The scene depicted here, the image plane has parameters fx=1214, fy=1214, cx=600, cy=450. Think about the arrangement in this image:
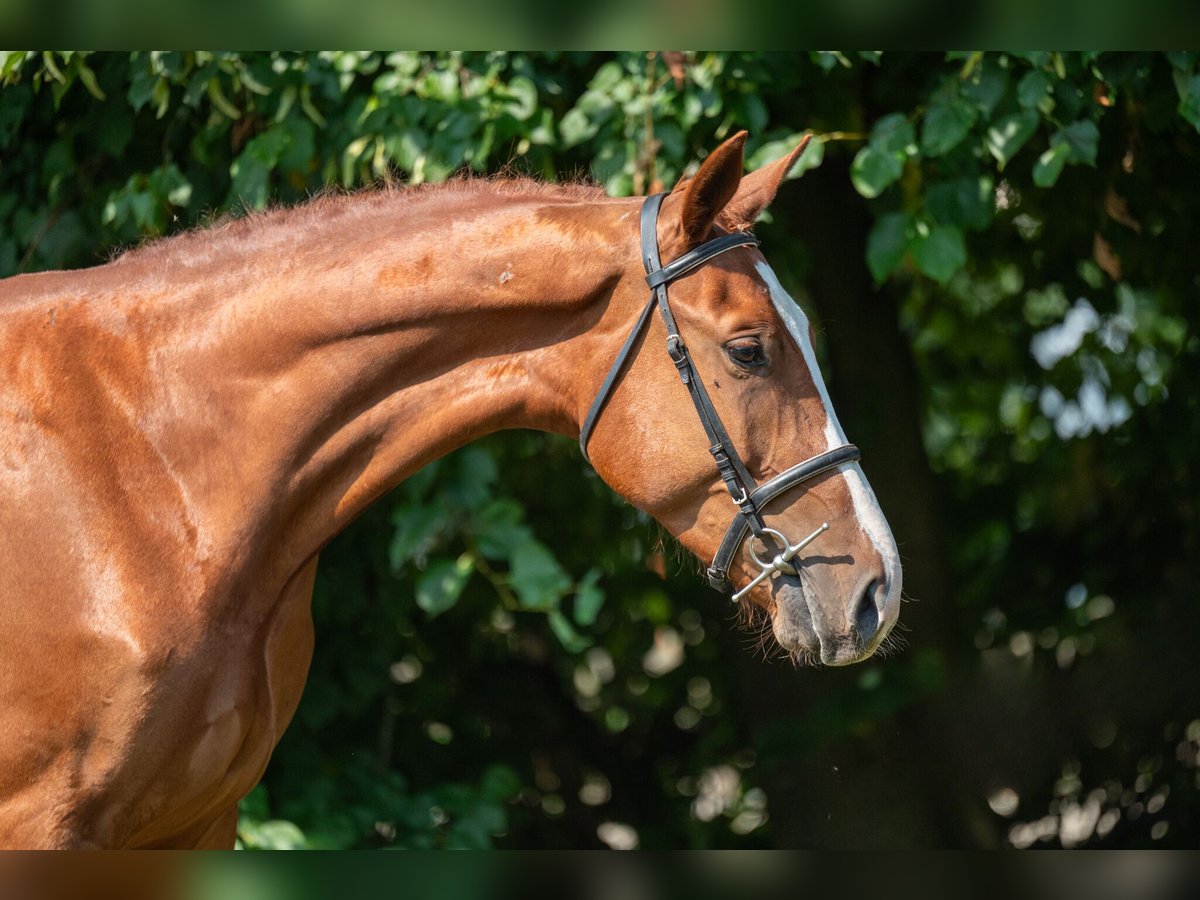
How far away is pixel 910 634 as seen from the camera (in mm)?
4527

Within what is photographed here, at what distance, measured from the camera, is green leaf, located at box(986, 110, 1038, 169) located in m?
2.96

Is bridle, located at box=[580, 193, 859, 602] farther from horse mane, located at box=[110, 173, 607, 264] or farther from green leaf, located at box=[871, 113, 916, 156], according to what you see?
green leaf, located at box=[871, 113, 916, 156]

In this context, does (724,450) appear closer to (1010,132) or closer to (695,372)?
(695,372)

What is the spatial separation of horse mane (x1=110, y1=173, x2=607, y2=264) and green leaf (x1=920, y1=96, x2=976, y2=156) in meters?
1.07

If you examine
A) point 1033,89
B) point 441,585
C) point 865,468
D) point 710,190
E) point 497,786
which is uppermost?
point 710,190

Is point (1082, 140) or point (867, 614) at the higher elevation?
point (1082, 140)

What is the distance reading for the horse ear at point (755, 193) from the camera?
2.22 metres

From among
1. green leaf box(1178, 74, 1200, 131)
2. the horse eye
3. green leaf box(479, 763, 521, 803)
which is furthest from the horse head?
green leaf box(479, 763, 521, 803)

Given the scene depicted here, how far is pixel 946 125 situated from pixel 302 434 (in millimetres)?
1791

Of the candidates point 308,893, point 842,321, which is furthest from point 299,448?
point 842,321

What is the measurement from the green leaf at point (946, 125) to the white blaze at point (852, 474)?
1048 millimetres

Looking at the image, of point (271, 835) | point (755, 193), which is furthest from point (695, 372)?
point (271, 835)

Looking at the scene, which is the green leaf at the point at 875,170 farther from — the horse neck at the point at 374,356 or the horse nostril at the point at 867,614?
the horse nostril at the point at 867,614

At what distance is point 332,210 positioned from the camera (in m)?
2.27
